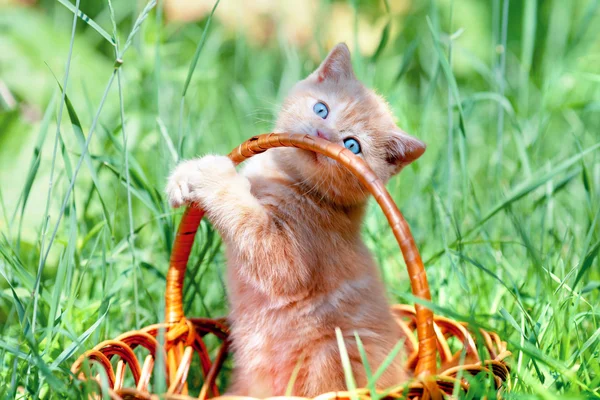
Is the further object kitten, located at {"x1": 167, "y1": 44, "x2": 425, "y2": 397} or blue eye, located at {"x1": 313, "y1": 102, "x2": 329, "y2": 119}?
blue eye, located at {"x1": 313, "y1": 102, "x2": 329, "y2": 119}

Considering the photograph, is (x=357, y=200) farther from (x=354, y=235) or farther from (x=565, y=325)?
(x=565, y=325)

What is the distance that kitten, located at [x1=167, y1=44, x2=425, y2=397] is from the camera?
5.06ft

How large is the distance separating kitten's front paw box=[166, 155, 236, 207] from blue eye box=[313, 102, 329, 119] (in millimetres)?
283

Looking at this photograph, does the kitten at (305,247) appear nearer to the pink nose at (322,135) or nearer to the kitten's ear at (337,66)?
the pink nose at (322,135)

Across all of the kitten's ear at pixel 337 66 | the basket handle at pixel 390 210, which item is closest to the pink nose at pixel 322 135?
the basket handle at pixel 390 210

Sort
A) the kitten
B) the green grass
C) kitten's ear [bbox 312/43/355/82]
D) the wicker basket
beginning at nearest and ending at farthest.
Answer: the wicker basket
the green grass
the kitten
kitten's ear [bbox 312/43/355/82]

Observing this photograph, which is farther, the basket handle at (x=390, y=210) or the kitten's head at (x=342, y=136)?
the kitten's head at (x=342, y=136)

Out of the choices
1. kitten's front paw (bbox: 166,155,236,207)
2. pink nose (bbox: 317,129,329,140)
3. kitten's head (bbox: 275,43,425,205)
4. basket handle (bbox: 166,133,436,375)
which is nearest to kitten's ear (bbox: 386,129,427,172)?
kitten's head (bbox: 275,43,425,205)

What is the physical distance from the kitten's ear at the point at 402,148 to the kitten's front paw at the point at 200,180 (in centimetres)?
43

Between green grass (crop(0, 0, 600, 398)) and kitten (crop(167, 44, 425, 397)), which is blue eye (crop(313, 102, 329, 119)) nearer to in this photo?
kitten (crop(167, 44, 425, 397))

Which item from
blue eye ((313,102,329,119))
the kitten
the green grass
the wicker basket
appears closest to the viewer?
the wicker basket

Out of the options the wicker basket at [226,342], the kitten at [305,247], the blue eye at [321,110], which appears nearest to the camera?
the wicker basket at [226,342]

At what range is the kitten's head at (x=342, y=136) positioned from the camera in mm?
1609

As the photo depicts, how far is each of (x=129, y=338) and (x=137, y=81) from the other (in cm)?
140
